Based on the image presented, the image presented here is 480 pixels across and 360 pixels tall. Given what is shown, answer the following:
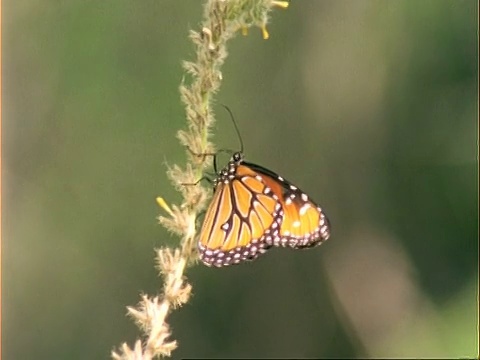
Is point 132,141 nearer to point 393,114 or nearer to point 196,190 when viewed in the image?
point 393,114

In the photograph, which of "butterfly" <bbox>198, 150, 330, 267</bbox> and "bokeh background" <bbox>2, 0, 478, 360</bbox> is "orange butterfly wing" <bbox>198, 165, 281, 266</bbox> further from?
"bokeh background" <bbox>2, 0, 478, 360</bbox>

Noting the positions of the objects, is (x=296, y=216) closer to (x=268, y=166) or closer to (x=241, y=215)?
(x=241, y=215)

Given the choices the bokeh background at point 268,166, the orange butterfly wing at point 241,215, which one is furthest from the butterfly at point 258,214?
the bokeh background at point 268,166

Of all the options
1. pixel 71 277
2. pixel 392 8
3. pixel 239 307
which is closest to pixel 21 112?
pixel 71 277

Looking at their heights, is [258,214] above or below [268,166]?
below

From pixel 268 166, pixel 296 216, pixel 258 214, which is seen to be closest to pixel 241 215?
pixel 258 214

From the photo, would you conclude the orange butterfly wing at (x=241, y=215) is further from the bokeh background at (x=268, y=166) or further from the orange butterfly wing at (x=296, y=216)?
the bokeh background at (x=268, y=166)

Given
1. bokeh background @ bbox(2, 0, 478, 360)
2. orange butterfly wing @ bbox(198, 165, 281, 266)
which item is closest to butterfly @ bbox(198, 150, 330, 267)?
orange butterfly wing @ bbox(198, 165, 281, 266)
